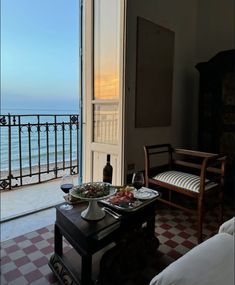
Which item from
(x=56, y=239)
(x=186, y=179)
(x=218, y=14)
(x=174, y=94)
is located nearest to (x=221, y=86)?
(x=174, y=94)

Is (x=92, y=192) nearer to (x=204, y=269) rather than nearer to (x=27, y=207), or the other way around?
(x=204, y=269)

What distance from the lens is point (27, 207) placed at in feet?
8.97

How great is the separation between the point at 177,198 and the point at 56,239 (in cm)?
177

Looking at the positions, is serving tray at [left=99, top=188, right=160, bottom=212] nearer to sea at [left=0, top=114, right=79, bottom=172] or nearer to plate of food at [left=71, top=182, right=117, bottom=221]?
plate of food at [left=71, top=182, right=117, bottom=221]

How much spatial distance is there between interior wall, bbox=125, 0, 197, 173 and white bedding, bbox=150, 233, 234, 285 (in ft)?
5.62

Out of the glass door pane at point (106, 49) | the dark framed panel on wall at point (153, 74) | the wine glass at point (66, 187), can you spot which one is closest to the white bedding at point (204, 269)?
the wine glass at point (66, 187)

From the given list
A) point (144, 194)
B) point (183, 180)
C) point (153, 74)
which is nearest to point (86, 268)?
point (144, 194)

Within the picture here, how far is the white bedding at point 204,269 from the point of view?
73cm

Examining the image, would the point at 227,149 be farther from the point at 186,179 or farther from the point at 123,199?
the point at 123,199

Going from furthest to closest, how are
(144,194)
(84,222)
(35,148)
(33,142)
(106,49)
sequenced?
(35,148) < (33,142) < (106,49) < (144,194) < (84,222)

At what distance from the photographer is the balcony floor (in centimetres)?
227

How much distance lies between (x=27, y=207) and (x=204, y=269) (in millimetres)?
2359

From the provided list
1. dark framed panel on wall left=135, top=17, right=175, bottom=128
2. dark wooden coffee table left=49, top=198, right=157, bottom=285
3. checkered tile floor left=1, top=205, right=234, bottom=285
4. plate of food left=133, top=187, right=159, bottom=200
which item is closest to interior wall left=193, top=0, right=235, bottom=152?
dark framed panel on wall left=135, top=17, right=175, bottom=128

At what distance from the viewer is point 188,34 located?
3.36 meters
